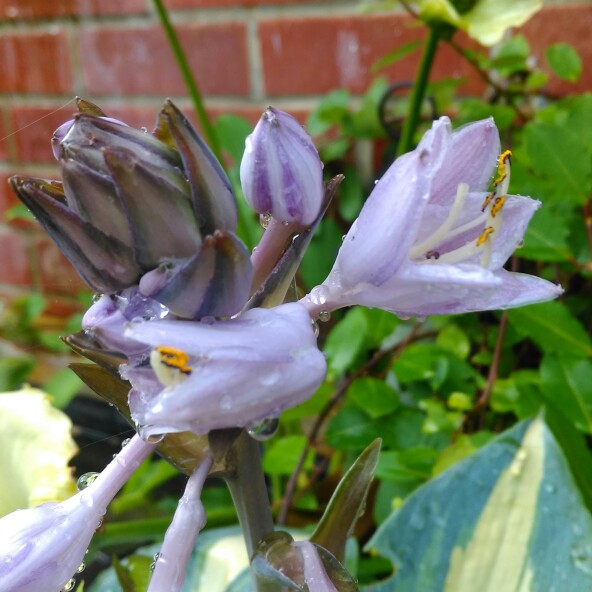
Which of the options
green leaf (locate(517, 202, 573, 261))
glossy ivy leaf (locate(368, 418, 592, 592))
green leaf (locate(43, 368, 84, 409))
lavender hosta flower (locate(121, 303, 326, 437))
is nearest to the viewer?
lavender hosta flower (locate(121, 303, 326, 437))

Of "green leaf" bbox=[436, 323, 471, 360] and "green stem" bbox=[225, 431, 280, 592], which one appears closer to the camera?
"green stem" bbox=[225, 431, 280, 592]

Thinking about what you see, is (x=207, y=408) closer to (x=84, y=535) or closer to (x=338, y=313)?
(x=84, y=535)

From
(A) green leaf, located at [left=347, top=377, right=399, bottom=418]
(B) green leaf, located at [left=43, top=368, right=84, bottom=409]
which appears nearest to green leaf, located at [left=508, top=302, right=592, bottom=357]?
(A) green leaf, located at [left=347, top=377, right=399, bottom=418]

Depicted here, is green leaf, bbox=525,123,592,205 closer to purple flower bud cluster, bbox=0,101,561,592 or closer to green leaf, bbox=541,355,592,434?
green leaf, bbox=541,355,592,434

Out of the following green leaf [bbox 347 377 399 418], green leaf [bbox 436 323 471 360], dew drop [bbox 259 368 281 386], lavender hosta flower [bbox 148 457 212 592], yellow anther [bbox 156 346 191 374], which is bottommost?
green leaf [bbox 347 377 399 418]

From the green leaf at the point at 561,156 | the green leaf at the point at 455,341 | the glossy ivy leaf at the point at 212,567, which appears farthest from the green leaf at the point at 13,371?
the green leaf at the point at 561,156

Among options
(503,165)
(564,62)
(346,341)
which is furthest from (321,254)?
(503,165)

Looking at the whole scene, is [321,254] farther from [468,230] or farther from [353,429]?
[468,230]
